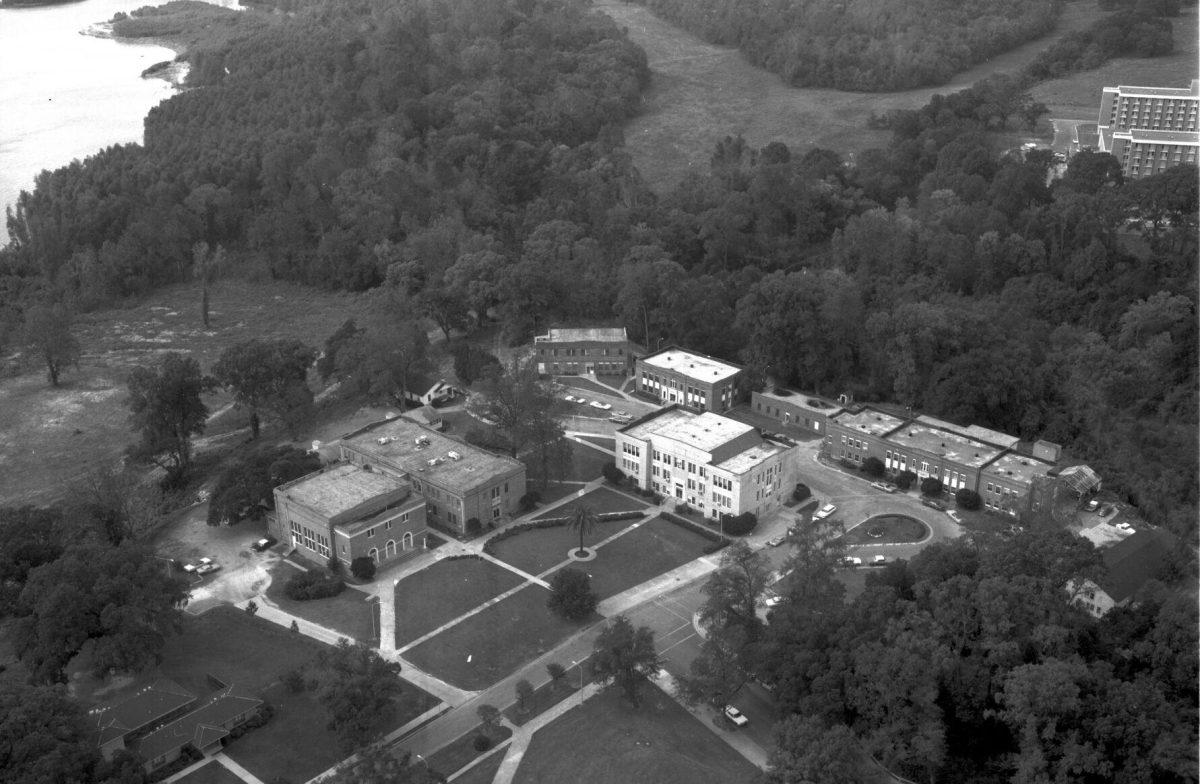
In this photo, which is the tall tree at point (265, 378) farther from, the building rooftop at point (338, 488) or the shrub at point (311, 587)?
the shrub at point (311, 587)

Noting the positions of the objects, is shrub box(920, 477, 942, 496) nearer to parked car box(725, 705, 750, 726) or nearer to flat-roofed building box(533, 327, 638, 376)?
parked car box(725, 705, 750, 726)

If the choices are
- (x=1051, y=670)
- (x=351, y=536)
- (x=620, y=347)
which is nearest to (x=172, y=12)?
(x=620, y=347)

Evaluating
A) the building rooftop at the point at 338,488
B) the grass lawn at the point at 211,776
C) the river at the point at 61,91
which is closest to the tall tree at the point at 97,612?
the grass lawn at the point at 211,776

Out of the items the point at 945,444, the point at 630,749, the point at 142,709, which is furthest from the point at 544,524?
the point at 945,444

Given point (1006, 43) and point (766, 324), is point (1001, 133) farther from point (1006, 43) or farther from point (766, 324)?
point (766, 324)

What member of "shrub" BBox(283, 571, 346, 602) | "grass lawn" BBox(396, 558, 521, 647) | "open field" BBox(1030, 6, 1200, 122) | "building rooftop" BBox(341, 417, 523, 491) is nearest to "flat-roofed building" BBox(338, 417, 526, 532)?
"building rooftop" BBox(341, 417, 523, 491)

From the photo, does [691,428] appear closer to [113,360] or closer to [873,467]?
[873,467]
